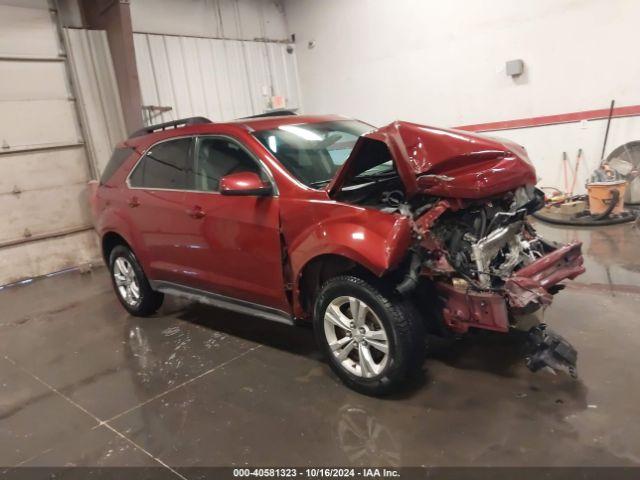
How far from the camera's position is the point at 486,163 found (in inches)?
105

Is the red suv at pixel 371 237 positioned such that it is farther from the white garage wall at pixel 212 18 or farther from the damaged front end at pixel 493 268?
the white garage wall at pixel 212 18

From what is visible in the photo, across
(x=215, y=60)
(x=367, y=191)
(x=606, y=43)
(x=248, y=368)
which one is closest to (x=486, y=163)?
(x=367, y=191)

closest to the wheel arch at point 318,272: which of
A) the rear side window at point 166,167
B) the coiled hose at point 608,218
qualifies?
the rear side window at point 166,167

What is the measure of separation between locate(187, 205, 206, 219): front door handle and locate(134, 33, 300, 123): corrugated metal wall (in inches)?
201

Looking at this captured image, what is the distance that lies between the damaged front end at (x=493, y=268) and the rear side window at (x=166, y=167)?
1.92 m

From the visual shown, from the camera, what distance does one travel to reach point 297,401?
9.50 feet

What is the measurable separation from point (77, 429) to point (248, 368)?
1.08 m

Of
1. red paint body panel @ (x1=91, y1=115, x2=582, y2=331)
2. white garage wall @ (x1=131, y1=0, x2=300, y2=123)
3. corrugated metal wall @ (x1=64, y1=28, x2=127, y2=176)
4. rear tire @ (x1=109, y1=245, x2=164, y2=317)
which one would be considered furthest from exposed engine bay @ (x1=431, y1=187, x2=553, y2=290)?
white garage wall @ (x1=131, y1=0, x2=300, y2=123)

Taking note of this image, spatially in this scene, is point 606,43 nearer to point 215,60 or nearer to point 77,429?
point 215,60

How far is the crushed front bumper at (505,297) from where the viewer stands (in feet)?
8.24

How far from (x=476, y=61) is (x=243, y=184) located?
5914 mm

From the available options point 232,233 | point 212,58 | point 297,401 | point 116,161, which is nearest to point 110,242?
point 116,161

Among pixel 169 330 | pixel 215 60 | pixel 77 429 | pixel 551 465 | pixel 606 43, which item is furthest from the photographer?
pixel 215 60

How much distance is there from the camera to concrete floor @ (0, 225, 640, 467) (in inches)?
93.4
